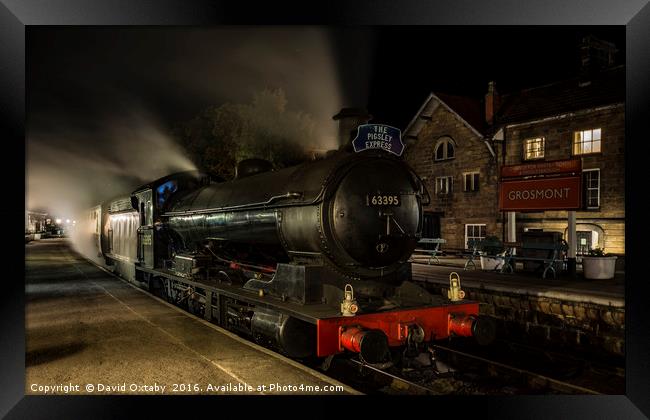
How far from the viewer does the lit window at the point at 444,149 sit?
69.1 ft

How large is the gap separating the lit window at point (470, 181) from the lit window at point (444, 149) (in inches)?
47.9

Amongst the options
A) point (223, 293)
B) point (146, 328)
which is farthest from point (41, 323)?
point (223, 293)

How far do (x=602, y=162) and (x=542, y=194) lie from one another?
4.45 meters

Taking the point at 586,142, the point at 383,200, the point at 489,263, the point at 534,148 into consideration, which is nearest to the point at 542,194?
the point at 489,263

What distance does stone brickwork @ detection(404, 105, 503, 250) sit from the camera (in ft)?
62.9

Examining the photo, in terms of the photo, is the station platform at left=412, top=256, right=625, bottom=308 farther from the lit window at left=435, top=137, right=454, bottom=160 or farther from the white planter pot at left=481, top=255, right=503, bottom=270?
the lit window at left=435, top=137, right=454, bottom=160

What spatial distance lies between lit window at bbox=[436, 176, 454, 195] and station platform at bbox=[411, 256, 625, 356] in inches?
A: 381

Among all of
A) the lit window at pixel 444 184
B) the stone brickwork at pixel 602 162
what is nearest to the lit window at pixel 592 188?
the stone brickwork at pixel 602 162

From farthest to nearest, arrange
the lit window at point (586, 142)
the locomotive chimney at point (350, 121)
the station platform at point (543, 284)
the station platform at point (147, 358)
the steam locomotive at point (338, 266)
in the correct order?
the lit window at point (586, 142)
the station platform at point (543, 284)
the locomotive chimney at point (350, 121)
the steam locomotive at point (338, 266)
the station platform at point (147, 358)

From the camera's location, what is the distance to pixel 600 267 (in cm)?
1076

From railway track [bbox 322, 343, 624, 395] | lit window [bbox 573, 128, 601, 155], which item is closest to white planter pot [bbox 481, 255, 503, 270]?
lit window [bbox 573, 128, 601, 155]
